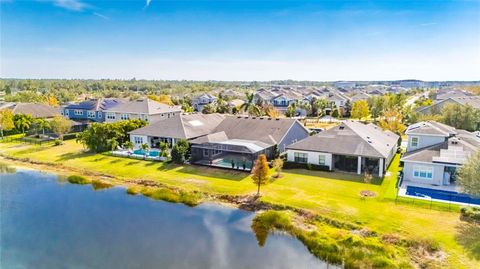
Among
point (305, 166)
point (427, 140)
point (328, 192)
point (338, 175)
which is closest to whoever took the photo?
point (328, 192)

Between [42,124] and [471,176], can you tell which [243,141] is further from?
[42,124]

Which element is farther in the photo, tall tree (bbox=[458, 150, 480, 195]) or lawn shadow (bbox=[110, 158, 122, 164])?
lawn shadow (bbox=[110, 158, 122, 164])

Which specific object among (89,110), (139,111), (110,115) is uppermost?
(139,111)

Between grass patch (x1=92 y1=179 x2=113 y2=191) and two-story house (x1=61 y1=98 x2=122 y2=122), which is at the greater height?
two-story house (x1=61 y1=98 x2=122 y2=122)

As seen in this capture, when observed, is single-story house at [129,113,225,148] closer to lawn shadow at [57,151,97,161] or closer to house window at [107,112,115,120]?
lawn shadow at [57,151,97,161]

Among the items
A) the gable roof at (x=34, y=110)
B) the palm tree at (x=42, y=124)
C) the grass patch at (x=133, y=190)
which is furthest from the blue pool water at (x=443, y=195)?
the gable roof at (x=34, y=110)

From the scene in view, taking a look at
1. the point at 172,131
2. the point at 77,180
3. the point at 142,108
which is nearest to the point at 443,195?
the point at 172,131

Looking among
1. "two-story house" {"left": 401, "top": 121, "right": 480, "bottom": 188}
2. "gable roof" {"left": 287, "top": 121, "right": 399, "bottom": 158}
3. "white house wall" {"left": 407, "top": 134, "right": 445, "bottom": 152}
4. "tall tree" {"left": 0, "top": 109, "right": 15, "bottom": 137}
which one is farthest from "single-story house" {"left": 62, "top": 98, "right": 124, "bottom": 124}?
"two-story house" {"left": 401, "top": 121, "right": 480, "bottom": 188}
